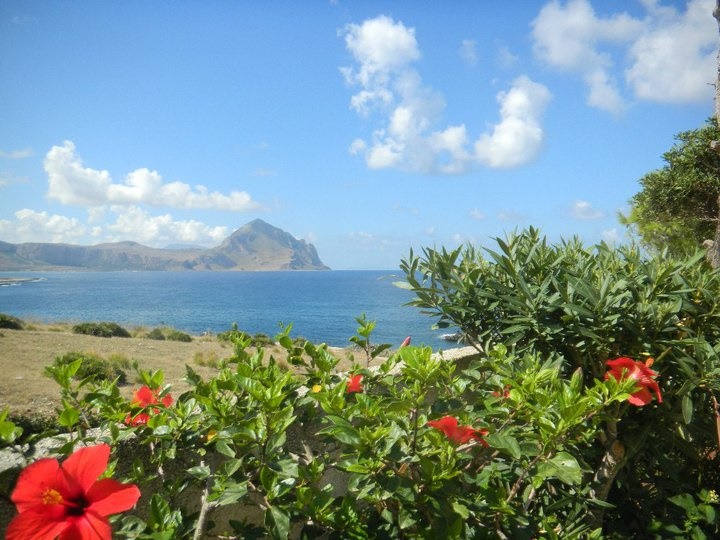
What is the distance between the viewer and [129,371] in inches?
621

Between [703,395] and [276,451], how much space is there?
4.45ft

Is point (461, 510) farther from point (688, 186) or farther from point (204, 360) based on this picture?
point (204, 360)

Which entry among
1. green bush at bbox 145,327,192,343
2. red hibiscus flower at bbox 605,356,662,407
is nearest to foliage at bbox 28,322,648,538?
red hibiscus flower at bbox 605,356,662,407

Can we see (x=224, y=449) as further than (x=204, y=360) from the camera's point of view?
No

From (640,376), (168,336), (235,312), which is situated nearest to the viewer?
(640,376)

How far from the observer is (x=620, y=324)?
64.4 inches

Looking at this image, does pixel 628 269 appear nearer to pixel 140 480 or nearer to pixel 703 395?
pixel 703 395

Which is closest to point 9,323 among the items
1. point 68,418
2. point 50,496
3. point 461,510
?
point 68,418

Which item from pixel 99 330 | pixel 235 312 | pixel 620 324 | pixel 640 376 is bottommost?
pixel 235 312

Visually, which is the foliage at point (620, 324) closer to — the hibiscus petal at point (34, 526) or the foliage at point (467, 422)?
the foliage at point (467, 422)

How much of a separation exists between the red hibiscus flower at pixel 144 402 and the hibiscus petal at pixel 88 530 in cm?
44

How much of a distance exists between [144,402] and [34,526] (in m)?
0.54

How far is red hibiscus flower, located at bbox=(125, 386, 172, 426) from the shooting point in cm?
121

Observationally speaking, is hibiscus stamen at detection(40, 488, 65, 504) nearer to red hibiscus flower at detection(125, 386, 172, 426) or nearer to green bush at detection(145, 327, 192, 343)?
red hibiscus flower at detection(125, 386, 172, 426)
